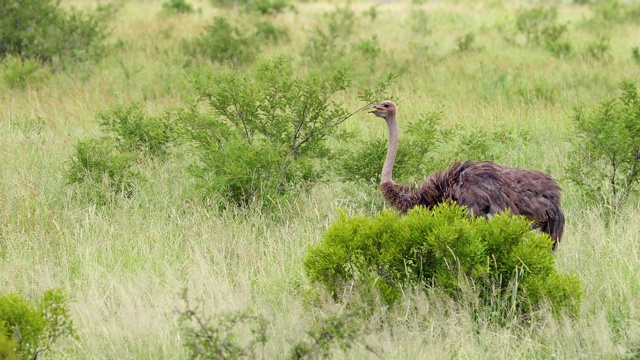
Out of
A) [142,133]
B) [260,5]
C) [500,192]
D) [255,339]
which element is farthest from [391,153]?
[260,5]

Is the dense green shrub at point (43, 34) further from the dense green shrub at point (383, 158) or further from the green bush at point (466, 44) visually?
the dense green shrub at point (383, 158)

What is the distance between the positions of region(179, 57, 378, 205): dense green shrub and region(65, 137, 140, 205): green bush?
27.1 inches

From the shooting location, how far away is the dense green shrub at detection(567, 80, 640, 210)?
7.16m

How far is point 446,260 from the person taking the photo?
4926mm

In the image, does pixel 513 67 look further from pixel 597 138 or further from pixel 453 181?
pixel 453 181

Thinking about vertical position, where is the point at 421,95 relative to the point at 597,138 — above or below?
below

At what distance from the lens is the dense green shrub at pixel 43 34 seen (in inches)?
534

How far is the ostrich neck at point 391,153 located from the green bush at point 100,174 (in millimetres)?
2351

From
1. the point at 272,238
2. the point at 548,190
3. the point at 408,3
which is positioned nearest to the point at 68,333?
the point at 272,238

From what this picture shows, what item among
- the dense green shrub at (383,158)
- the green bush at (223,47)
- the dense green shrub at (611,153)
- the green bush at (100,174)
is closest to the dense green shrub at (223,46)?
the green bush at (223,47)

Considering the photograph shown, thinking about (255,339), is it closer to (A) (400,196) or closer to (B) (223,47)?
(A) (400,196)

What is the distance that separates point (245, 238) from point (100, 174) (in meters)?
1.86

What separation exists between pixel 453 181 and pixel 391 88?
20.9ft

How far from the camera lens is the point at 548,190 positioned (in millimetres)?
5750
